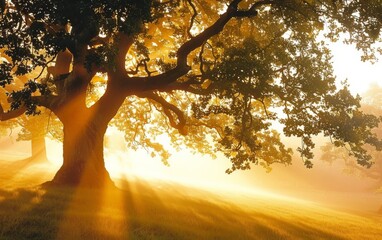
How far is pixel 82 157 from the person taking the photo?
17625mm

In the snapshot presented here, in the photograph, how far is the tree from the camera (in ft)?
31.5

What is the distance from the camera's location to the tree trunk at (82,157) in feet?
57.1

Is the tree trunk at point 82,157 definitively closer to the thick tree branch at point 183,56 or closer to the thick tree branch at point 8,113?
the thick tree branch at point 8,113

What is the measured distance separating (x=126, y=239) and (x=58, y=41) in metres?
5.44

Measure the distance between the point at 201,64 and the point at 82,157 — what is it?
785cm

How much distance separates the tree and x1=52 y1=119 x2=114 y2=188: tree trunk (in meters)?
0.05

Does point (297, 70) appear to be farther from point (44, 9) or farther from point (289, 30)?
point (44, 9)

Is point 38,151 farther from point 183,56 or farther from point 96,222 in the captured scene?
point 96,222

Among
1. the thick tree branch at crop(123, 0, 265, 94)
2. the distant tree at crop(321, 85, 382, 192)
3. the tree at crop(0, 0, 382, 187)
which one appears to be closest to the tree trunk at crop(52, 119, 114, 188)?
the tree at crop(0, 0, 382, 187)

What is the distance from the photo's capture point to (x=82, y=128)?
59.1 ft

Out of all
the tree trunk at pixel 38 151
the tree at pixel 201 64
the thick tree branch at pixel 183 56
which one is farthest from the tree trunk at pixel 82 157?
the tree trunk at pixel 38 151

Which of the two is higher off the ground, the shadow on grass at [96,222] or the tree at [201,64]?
the tree at [201,64]

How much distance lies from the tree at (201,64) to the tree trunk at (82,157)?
5cm

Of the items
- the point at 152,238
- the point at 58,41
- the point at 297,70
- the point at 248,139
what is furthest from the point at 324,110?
the point at 58,41
